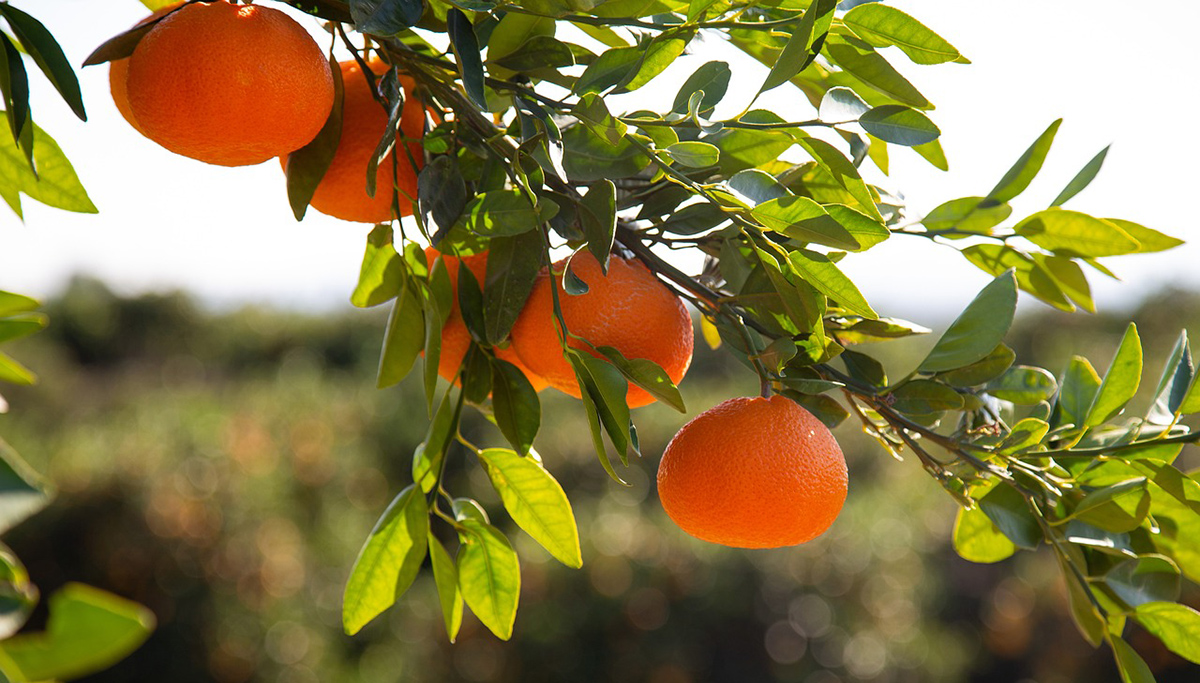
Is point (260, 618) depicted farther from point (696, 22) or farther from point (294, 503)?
point (696, 22)

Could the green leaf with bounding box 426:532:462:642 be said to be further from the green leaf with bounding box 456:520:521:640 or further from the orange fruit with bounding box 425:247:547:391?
the orange fruit with bounding box 425:247:547:391

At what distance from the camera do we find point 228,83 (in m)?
0.47

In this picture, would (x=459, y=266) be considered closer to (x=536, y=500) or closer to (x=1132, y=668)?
(x=536, y=500)

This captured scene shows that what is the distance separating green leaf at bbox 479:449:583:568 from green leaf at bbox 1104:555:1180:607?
318 mm

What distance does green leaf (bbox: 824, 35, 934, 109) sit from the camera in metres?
0.46

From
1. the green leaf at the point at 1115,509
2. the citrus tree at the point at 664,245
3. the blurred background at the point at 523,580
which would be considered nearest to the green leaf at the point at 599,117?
the citrus tree at the point at 664,245

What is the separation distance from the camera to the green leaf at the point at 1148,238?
0.54 metres

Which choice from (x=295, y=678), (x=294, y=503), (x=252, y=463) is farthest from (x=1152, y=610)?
(x=294, y=503)

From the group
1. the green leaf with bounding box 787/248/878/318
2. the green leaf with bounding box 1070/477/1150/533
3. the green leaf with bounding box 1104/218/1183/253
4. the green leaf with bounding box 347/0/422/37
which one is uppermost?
the green leaf with bounding box 347/0/422/37

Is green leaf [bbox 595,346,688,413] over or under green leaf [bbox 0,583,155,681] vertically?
under

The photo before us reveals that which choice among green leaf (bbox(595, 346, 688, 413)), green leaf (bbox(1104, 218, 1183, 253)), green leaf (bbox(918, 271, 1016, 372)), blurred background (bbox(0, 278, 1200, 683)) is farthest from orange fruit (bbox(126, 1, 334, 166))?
blurred background (bbox(0, 278, 1200, 683))

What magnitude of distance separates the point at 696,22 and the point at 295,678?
7.54 ft

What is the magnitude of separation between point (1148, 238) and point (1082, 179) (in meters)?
0.05

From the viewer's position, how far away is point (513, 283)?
20.7 inches
